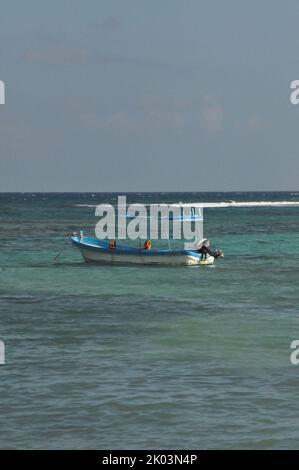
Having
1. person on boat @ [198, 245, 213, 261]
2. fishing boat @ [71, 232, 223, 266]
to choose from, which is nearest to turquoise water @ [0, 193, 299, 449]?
fishing boat @ [71, 232, 223, 266]

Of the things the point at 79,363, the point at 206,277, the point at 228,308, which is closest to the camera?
the point at 79,363

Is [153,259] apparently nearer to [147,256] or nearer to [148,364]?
[147,256]

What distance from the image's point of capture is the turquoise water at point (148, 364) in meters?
15.6

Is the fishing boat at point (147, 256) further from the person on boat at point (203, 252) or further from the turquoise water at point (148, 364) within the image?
the turquoise water at point (148, 364)

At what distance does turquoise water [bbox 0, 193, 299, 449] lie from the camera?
15562mm

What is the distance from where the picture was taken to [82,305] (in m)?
30.4

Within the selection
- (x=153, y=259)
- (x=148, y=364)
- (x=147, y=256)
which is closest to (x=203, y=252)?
(x=153, y=259)

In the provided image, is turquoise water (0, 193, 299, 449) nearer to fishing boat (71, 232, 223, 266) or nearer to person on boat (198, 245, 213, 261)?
fishing boat (71, 232, 223, 266)

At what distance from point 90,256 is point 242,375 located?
95.4ft

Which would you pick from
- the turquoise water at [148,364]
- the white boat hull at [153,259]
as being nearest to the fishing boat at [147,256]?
the white boat hull at [153,259]

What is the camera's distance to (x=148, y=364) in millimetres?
20281
